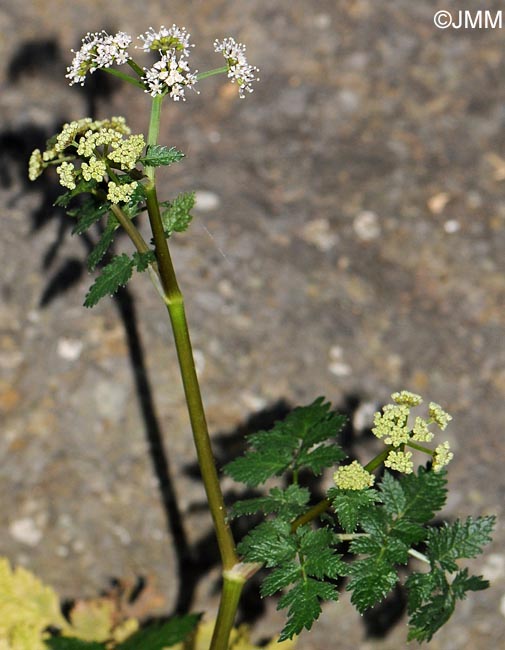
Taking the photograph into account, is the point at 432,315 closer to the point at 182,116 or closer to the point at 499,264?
the point at 499,264

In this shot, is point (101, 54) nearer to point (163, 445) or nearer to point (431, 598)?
point (431, 598)

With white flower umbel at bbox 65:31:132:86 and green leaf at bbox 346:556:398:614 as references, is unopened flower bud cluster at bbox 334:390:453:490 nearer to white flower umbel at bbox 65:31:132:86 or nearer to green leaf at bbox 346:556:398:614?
green leaf at bbox 346:556:398:614

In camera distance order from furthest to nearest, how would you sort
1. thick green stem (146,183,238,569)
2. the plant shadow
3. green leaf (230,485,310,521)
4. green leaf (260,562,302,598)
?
the plant shadow
green leaf (230,485,310,521)
green leaf (260,562,302,598)
thick green stem (146,183,238,569)

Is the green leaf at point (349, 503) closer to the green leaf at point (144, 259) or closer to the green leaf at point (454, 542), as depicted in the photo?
the green leaf at point (454, 542)

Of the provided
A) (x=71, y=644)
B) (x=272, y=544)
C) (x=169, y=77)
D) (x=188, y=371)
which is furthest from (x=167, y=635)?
(x=169, y=77)

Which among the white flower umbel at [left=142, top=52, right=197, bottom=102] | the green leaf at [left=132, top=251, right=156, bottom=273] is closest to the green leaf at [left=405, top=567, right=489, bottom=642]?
the green leaf at [left=132, top=251, right=156, bottom=273]

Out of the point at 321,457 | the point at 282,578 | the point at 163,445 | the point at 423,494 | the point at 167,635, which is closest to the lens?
the point at 282,578

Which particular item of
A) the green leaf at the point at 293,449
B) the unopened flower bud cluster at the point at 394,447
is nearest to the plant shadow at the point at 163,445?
the green leaf at the point at 293,449
